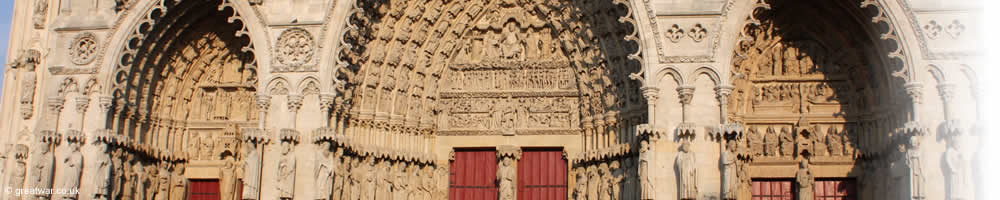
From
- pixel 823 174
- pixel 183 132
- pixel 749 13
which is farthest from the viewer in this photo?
pixel 183 132

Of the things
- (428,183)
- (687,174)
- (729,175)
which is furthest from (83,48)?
(729,175)

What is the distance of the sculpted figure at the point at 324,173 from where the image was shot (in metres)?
14.3

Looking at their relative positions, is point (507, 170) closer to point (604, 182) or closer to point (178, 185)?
point (604, 182)

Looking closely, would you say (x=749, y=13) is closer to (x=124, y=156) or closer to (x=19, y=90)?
(x=124, y=156)

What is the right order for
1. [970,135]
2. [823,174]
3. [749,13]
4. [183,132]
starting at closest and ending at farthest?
[970,135], [749,13], [823,174], [183,132]

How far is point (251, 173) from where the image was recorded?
47.3ft

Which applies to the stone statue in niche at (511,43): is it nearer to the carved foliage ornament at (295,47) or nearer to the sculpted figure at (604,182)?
the sculpted figure at (604,182)

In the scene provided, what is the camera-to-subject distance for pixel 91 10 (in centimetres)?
1538

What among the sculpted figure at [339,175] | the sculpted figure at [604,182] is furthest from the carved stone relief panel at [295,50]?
the sculpted figure at [604,182]

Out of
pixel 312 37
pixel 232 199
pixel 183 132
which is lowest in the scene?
pixel 232 199

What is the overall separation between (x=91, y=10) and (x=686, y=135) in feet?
30.0

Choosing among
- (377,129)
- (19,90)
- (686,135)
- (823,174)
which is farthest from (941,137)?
(19,90)

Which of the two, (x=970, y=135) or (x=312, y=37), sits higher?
(x=312, y=37)

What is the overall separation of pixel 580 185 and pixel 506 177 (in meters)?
1.22
